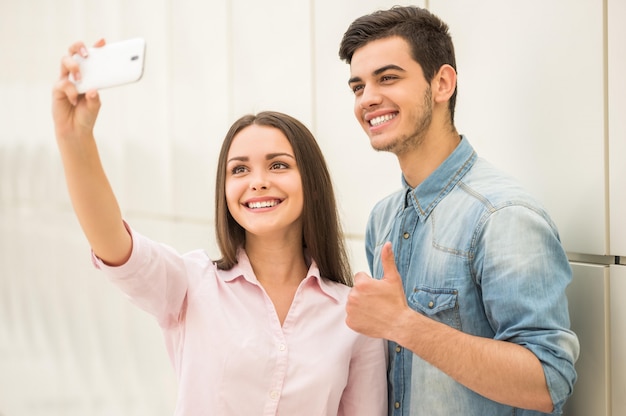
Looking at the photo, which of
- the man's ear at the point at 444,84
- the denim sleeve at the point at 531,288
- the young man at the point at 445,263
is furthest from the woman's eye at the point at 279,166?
the denim sleeve at the point at 531,288

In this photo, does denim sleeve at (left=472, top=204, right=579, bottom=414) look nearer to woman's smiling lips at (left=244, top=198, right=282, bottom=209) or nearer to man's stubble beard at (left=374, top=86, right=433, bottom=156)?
man's stubble beard at (left=374, top=86, right=433, bottom=156)

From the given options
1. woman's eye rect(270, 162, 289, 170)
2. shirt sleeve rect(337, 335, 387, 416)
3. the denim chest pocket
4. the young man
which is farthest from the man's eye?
shirt sleeve rect(337, 335, 387, 416)

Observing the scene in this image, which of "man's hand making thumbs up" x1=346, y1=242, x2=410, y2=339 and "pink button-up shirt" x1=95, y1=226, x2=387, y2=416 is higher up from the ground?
"man's hand making thumbs up" x1=346, y1=242, x2=410, y2=339

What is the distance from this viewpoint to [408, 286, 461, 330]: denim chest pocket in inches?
64.7

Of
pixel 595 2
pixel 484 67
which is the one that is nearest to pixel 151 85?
pixel 484 67

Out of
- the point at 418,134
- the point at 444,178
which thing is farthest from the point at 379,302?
the point at 418,134

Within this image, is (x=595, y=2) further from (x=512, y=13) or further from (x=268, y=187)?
(x=268, y=187)

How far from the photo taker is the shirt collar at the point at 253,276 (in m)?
1.86

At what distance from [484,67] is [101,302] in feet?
14.3

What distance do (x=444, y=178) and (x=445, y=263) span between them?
25 cm

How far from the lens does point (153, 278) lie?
1.65 m

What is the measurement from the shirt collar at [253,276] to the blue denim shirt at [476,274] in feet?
0.71

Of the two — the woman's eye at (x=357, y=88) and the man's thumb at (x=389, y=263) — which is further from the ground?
the woman's eye at (x=357, y=88)

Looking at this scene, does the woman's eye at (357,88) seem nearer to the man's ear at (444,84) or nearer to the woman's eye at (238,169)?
the man's ear at (444,84)
